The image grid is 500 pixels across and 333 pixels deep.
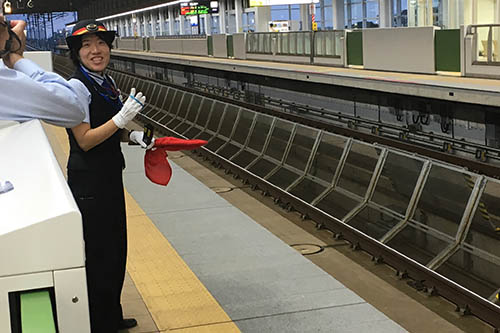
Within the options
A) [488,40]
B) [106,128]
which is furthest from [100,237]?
[488,40]

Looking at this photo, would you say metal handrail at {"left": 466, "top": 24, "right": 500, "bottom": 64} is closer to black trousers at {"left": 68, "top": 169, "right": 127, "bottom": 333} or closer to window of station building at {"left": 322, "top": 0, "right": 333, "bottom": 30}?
black trousers at {"left": 68, "top": 169, "right": 127, "bottom": 333}

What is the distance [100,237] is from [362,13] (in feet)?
116

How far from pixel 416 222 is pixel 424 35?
9.81 meters

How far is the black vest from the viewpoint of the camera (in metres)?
3.79

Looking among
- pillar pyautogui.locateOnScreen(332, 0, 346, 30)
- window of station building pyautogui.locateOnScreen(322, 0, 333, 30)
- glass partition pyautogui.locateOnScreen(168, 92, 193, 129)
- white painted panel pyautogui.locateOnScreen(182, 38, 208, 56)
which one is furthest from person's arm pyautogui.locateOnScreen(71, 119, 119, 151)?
window of station building pyautogui.locateOnScreen(322, 0, 333, 30)

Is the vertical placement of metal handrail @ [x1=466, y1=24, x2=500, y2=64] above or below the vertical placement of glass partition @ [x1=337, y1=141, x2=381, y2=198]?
above

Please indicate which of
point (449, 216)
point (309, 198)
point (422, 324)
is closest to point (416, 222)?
point (449, 216)

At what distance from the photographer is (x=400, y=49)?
17.7 m

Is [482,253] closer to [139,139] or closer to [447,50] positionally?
[139,139]

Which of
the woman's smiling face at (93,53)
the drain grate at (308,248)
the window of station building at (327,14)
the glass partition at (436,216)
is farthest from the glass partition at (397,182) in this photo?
the window of station building at (327,14)

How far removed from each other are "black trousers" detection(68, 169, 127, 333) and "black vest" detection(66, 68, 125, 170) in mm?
37

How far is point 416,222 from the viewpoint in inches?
290

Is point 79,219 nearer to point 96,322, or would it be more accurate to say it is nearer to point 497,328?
point 96,322

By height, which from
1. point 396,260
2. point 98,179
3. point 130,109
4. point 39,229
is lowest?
point 396,260
